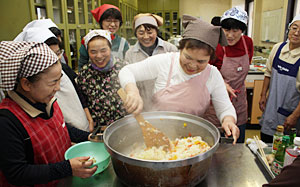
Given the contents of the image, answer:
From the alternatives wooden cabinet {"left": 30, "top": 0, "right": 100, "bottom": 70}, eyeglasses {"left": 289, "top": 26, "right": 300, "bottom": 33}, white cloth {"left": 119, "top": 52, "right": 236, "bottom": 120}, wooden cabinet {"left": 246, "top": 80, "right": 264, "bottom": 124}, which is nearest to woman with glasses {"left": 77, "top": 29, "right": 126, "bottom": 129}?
white cloth {"left": 119, "top": 52, "right": 236, "bottom": 120}

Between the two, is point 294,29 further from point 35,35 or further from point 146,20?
point 35,35

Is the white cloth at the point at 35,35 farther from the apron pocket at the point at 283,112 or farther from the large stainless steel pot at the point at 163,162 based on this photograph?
the apron pocket at the point at 283,112

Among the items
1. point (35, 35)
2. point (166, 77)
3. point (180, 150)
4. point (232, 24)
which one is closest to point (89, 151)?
point (180, 150)

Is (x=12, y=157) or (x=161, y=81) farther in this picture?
(x=161, y=81)

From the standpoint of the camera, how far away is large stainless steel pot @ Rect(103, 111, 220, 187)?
0.78 meters

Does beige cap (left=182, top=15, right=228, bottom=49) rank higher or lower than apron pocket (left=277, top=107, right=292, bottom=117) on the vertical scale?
higher

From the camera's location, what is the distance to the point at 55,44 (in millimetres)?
1606

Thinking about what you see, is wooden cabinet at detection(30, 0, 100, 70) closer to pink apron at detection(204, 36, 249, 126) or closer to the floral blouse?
the floral blouse

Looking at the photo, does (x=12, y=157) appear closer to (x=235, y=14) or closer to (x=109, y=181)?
(x=109, y=181)

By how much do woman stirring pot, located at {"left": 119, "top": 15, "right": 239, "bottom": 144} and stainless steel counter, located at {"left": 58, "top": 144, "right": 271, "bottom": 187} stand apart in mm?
184

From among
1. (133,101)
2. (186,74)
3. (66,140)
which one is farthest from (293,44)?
(66,140)

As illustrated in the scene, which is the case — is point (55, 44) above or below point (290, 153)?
above

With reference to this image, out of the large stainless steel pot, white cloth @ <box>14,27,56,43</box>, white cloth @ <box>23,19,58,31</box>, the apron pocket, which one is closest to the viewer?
the large stainless steel pot

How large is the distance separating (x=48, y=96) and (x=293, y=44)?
2056 mm
